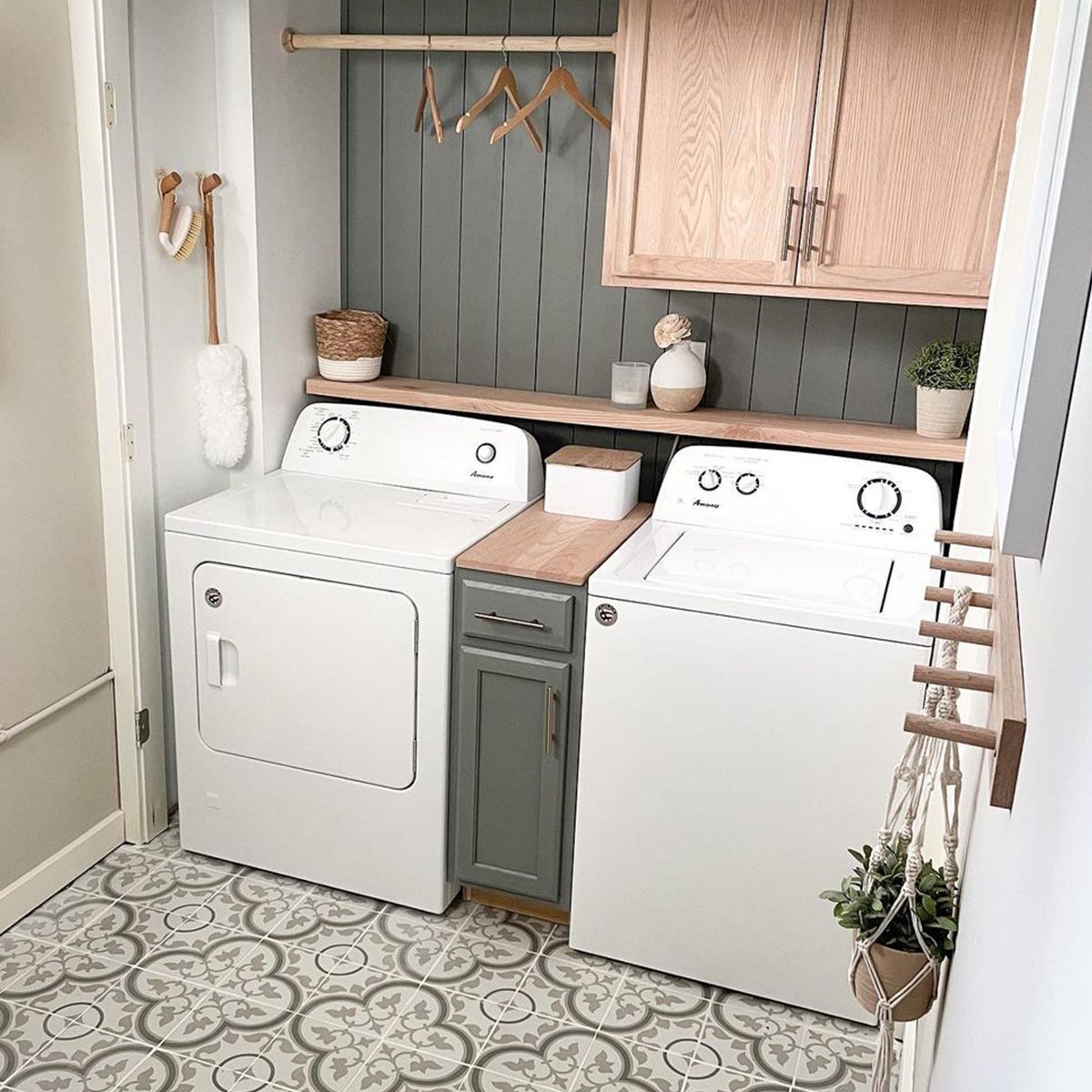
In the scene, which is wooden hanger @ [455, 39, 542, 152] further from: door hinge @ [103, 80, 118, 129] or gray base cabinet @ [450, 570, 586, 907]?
gray base cabinet @ [450, 570, 586, 907]

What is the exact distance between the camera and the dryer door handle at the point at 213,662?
8.84 ft

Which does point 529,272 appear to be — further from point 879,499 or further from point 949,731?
point 949,731

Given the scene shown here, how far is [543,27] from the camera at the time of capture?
279 centimetres

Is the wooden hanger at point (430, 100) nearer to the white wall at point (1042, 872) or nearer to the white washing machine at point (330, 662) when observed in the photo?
the white washing machine at point (330, 662)

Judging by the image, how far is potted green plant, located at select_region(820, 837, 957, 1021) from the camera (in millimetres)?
1389

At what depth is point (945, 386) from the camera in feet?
8.45

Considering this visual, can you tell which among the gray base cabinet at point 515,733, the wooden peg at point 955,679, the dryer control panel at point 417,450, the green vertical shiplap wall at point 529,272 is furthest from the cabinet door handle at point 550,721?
the wooden peg at point 955,679

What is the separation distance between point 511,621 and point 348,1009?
847mm

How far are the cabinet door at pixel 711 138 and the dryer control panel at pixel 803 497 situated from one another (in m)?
0.42

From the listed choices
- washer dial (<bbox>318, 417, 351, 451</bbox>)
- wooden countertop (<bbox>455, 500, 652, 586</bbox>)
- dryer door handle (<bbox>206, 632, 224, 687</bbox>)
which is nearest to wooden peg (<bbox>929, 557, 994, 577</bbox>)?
wooden countertop (<bbox>455, 500, 652, 586</bbox>)

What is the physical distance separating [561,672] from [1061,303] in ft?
5.34

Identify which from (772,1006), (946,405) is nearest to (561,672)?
(772,1006)

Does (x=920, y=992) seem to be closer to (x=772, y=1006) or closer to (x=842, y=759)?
(x=842, y=759)

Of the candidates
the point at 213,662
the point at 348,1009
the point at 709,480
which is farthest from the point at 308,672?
the point at 709,480
